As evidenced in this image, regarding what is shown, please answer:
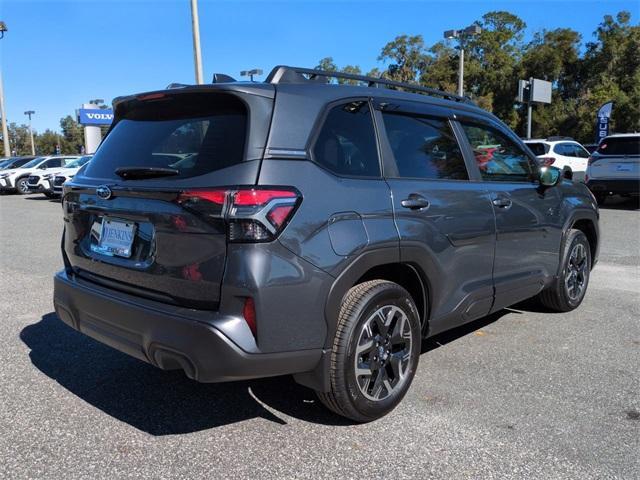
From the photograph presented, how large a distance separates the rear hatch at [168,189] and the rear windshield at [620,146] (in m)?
13.5

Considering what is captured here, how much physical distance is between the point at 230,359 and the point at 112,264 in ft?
3.20

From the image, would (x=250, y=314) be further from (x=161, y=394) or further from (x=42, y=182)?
(x=42, y=182)

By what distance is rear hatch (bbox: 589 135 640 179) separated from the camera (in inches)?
538

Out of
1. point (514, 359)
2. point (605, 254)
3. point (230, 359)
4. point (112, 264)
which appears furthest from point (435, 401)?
point (605, 254)

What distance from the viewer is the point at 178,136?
3068 millimetres

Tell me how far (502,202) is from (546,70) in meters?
45.2

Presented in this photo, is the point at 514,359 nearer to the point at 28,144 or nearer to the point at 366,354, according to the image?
the point at 366,354

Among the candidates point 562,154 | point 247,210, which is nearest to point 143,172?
point 247,210

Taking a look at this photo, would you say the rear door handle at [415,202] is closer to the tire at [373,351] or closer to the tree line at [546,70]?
the tire at [373,351]

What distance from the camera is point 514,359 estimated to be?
420 centimetres

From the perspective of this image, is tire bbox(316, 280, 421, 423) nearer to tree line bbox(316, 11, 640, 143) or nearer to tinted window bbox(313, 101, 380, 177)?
tinted window bbox(313, 101, 380, 177)

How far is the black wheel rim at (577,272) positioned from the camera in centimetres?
532

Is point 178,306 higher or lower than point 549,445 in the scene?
higher

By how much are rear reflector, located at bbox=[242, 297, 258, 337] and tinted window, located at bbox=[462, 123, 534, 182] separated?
7.41ft
